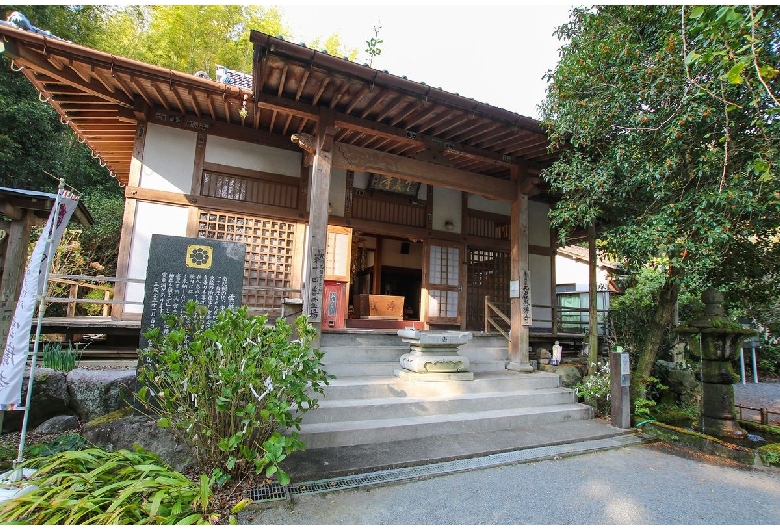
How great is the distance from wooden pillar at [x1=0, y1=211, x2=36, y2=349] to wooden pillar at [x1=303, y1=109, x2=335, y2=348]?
10.4 ft

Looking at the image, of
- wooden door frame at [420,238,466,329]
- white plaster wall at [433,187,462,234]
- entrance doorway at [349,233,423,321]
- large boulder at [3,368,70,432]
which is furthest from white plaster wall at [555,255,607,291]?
large boulder at [3,368,70,432]

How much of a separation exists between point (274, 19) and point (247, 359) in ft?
53.7

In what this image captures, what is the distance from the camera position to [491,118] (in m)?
6.00

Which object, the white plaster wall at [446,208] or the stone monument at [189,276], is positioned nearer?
the stone monument at [189,276]

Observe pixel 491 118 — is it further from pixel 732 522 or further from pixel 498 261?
pixel 732 522

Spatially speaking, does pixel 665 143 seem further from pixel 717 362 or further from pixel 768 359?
pixel 768 359

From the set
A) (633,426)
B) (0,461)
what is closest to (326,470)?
(0,461)

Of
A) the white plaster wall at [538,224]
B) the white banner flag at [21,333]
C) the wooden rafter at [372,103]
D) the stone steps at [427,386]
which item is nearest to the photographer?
the white banner flag at [21,333]

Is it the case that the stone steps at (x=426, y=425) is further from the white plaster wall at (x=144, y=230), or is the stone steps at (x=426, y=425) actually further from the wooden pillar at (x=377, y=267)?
the wooden pillar at (x=377, y=267)

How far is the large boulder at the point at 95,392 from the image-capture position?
454 centimetres

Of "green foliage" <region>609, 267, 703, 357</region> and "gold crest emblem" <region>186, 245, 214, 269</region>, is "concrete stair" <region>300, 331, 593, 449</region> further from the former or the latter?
"green foliage" <region>609, 267, 703, 357</region>

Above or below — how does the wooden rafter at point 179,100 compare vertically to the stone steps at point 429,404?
above

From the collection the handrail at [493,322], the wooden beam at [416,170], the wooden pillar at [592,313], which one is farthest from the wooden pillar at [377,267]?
the wooden pillar at [592,313]

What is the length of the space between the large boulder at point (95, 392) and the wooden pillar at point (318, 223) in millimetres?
2330
